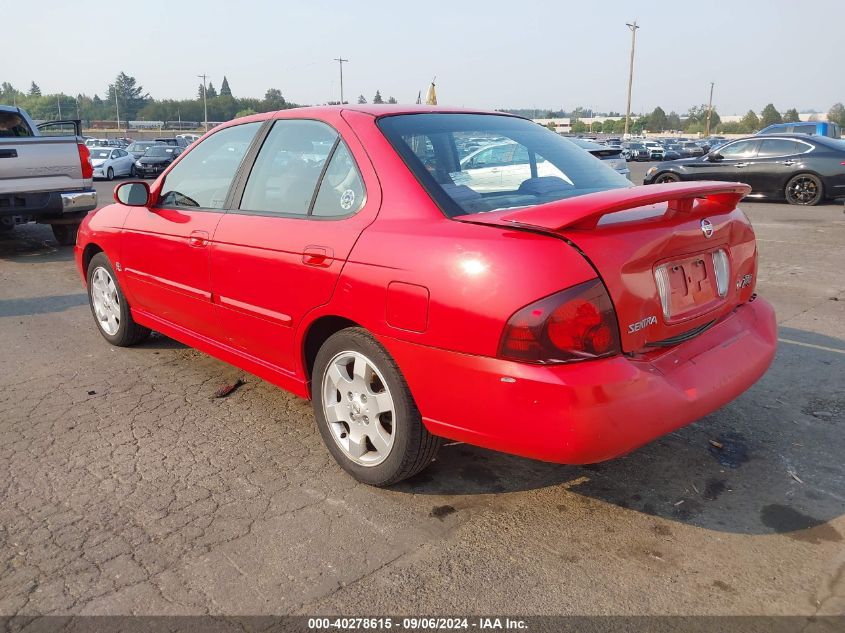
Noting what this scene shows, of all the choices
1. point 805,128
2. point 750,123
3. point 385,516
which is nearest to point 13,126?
point 385,516

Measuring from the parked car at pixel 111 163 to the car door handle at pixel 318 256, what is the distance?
2842cm

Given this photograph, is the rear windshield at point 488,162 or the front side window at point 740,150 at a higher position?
the rear windshield at point 488,162

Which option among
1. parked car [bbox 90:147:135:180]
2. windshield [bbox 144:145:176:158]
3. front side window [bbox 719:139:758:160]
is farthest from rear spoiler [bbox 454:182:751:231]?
windshield [bbox 144:145:176:158]

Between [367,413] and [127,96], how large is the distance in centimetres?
16691

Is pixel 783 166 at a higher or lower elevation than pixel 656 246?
lower

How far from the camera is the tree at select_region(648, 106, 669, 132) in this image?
148m

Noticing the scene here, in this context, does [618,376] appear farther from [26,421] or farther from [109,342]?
[109,342]

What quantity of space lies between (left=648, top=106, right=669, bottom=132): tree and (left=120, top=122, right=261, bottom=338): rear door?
15509cm

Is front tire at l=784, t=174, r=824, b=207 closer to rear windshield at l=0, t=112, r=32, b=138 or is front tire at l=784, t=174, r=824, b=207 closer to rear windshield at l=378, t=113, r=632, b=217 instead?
rear windshield at l=378, t=113, r=632, b=217

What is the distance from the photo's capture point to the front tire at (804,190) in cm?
1439

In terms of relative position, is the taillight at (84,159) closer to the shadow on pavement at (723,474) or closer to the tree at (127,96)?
the shadow on pavement at (723,474)

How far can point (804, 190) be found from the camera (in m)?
14.6

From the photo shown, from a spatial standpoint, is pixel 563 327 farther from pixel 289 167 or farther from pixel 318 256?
pixel 289 167

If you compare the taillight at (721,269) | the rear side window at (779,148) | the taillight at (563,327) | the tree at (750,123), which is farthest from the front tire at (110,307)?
the tree at (750,123)
